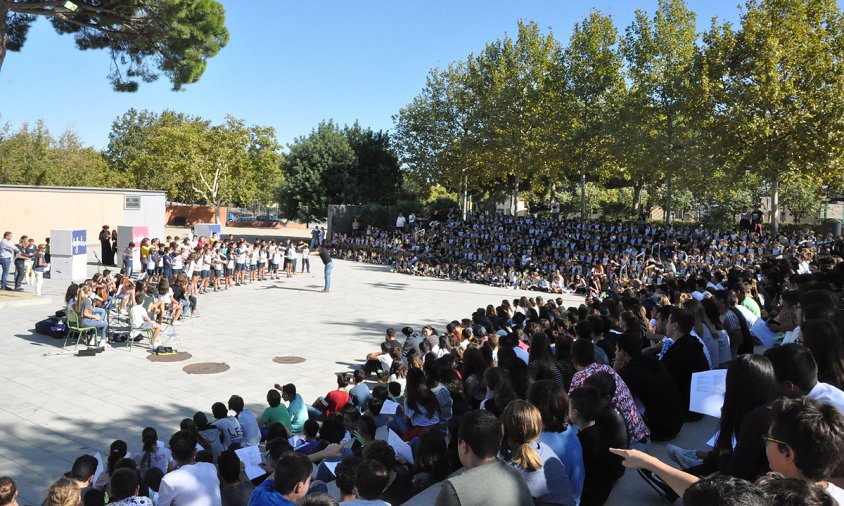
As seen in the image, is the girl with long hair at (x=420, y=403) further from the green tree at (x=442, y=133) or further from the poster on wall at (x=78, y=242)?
the green tree at (x=442, y=133)

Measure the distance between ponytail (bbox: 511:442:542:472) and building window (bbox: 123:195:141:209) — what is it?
29738 millimetres

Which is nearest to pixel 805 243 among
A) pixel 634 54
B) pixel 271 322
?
pixel 634 54

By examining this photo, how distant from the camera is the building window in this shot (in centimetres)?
2920

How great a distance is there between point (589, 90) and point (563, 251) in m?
12.9

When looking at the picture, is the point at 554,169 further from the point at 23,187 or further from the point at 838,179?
the point at 23,187

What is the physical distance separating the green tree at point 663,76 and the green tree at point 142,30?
21.5 meters

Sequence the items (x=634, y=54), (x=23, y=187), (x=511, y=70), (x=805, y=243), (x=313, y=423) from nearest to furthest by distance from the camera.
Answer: (x=313, y=423)
(x=805, y=243)
(x=23, y=187)
(x=634, y=54)
(x=511, y=70)

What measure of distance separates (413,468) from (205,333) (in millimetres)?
10807

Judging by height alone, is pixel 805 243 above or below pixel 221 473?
above

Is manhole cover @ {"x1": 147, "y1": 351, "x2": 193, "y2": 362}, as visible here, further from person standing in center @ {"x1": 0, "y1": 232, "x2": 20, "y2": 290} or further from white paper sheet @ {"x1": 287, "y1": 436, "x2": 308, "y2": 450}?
person standing in center @ {"x1": 0, "y1": 232, "x2": 20, "y2": 290}

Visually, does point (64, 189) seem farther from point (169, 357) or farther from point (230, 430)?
point (230, 430)

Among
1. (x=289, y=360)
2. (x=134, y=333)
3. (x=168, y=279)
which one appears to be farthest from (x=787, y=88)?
(x=134, y=333)

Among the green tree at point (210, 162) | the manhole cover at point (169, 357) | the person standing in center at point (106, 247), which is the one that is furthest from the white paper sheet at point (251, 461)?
the green tree at point (210, 162)

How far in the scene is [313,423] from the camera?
628 centimetres
